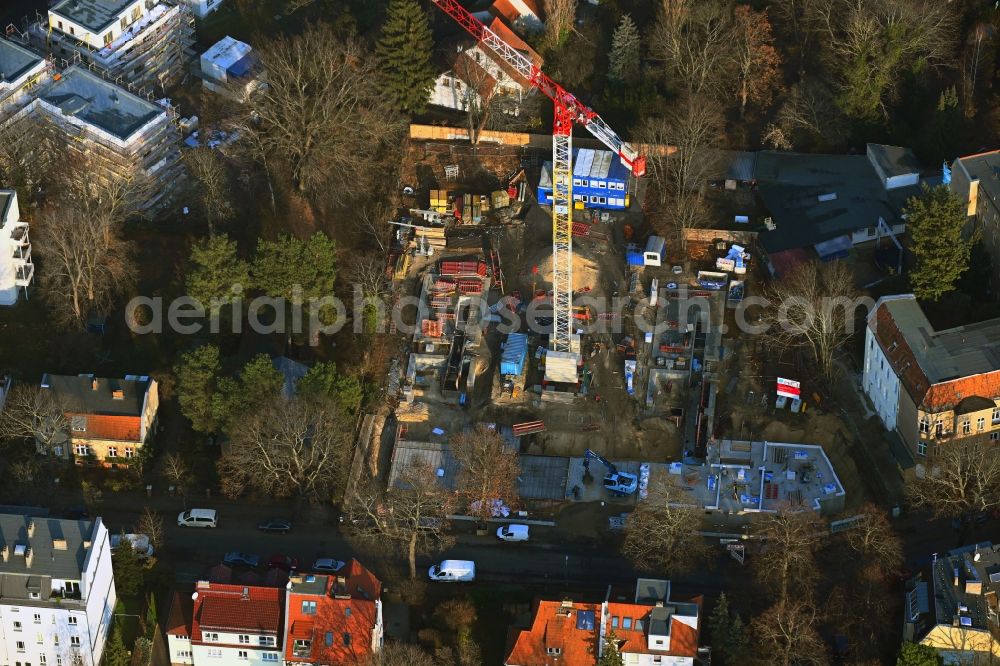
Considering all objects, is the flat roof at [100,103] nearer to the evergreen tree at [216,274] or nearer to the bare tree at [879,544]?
the evergreen tree at [216,274]

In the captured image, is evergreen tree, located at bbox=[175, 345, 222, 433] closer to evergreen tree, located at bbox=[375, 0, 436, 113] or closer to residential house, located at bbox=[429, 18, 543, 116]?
Result: evergreen tree, located at bbox=[375, 0, 436, 113]

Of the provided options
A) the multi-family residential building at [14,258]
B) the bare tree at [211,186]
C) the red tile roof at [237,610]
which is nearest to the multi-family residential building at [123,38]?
the bare tree at [211,186]

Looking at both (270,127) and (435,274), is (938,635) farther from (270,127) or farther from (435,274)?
(270,127)

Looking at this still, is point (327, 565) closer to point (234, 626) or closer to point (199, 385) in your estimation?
point (234, 626)

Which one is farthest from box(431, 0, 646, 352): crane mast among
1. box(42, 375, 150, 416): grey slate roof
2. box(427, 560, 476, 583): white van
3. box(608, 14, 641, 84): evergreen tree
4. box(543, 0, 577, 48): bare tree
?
box(42, 375, 150, 416): grey slate roof

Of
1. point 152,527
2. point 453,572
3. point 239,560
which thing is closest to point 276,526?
point 239,560
